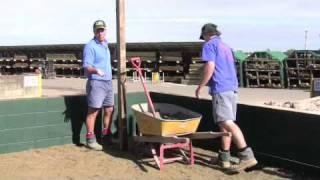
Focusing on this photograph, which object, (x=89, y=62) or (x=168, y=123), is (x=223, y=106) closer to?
(x=168, y=123)

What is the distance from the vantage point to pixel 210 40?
662 cm

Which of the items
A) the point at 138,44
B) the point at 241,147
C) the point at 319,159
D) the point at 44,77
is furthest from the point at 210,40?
the point at 44,77

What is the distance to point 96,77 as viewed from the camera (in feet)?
25.0

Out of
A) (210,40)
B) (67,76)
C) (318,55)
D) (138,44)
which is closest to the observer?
(210,40)

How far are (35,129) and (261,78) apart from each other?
71.4 ft

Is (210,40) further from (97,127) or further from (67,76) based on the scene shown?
(67,76)

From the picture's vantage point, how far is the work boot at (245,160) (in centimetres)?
641

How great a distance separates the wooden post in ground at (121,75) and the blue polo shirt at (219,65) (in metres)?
1.57

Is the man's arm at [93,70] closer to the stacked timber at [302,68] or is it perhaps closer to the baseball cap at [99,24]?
the baseball cap at [99,24]

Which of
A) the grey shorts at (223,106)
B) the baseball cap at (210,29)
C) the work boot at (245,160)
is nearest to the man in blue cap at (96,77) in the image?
the baseball cap at (210,29)

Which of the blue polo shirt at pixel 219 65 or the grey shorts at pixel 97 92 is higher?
the blue polo shirt at pixel 219 65

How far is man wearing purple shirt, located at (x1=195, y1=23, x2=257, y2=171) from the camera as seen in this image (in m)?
6.48

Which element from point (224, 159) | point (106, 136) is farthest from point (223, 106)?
point (106, 136)

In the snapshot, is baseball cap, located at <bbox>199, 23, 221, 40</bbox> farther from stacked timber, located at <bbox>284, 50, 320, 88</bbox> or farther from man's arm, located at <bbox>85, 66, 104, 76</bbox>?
stacked timber, located at <bbox>284, 50, 320, 88</bbox>
